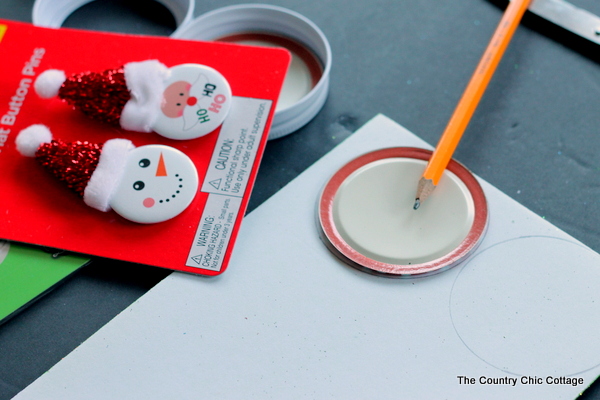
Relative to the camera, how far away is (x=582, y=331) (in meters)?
0.45

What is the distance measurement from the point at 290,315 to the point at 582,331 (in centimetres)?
25

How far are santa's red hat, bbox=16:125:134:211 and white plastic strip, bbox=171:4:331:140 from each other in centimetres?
16

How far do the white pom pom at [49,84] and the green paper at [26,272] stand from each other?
162mm

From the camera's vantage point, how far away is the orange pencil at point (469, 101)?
511 mm

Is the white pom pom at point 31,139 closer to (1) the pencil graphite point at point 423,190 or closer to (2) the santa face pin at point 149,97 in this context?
(2) the santa face pin at point 149,97

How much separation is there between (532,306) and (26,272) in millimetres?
458

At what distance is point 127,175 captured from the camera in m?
0.52

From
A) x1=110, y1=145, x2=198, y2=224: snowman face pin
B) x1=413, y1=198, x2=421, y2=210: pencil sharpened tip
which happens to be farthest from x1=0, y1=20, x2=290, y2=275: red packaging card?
x1=413, y1=198, x2=421, y2=210: pencil sharpened tip

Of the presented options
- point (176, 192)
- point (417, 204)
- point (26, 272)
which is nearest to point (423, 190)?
point (417, 204)

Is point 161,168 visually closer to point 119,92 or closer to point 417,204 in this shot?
point 119,92

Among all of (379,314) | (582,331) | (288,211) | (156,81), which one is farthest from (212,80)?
(582,331)

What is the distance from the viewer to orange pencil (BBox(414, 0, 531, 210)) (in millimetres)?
511

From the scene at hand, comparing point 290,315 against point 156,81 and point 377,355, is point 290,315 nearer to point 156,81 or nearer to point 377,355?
point 377,355

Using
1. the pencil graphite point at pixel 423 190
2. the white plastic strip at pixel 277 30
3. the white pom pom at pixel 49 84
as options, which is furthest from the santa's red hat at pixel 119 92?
the pencil graphite point at pixel 423 190
